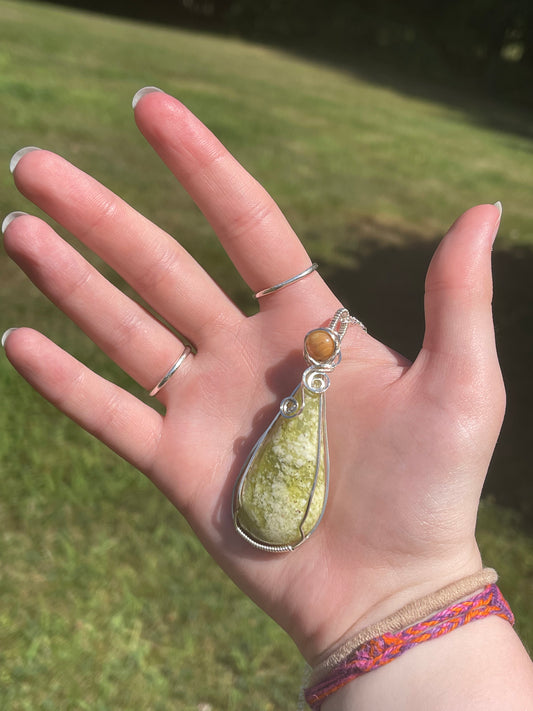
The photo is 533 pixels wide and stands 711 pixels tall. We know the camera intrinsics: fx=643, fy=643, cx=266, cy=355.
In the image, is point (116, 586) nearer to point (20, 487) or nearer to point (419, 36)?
point (20, 487)

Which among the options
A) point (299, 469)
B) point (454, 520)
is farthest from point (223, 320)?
point (454, 520)

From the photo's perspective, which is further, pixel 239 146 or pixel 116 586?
pixel 239 146

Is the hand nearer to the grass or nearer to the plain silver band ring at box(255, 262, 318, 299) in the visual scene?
the plain silver band ring at box(255, 262, 318, 299)

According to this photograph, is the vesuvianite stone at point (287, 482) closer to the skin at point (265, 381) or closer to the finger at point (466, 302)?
the skin at point (265, 381)

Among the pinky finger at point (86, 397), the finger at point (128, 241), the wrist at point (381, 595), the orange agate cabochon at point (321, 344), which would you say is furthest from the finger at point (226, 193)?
the wrist at point (381, 595)

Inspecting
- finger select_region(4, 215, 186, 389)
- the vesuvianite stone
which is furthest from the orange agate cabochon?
finger select_region(4, 215, 186, 389)
